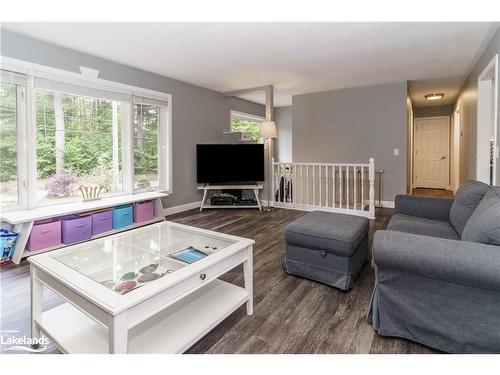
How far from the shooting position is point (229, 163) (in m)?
5.36

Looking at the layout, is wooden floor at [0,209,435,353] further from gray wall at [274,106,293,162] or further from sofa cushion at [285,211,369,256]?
gray wall at [274,106,293,162]

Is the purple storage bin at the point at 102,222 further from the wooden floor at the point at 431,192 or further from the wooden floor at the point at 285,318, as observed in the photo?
the wooden floor at the point at 431,192

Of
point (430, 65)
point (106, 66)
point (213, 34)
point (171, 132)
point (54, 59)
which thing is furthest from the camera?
point (171, 132)

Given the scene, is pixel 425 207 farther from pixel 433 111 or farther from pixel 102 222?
pixel 433 111

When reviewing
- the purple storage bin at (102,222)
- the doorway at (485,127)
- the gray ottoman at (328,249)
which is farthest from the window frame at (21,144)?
the doorway at (485,127)

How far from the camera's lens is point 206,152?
535 centimetres

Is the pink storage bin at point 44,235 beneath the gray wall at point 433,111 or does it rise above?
beneath

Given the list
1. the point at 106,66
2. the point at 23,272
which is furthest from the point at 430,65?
the point at 23,272

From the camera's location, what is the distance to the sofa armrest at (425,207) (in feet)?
8.96

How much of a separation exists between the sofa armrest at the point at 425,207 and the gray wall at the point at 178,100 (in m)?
3.66

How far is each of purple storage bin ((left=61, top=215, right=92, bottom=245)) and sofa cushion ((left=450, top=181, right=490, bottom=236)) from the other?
3.81 m

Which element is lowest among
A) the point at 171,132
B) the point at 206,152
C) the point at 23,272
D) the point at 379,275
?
the point at 23,272

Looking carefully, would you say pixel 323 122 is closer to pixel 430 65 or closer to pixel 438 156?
pixel 430 65
